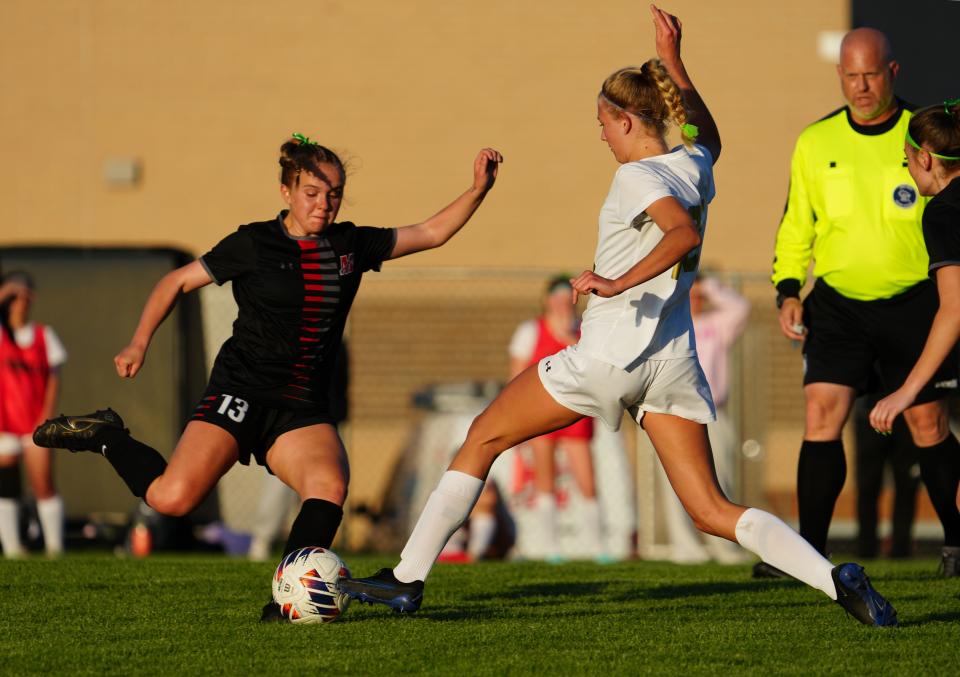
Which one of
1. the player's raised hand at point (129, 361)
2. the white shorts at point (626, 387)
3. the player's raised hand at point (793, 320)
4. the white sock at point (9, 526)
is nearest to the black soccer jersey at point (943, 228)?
the white shorts at point (626, 387)

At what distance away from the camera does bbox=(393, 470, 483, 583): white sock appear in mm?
5398

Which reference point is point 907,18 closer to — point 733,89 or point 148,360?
point 733,89

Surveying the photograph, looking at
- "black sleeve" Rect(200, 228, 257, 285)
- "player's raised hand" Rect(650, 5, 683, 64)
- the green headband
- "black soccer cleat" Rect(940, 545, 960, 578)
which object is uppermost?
"player's raised hand" Rect(650, 5, 683, 64)

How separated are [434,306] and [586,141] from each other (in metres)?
2.61

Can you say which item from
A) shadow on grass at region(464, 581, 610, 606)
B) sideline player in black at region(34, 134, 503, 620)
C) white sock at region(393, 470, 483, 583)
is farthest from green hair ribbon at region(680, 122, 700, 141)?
shadow on grass at region(464, 581, 610, 606)

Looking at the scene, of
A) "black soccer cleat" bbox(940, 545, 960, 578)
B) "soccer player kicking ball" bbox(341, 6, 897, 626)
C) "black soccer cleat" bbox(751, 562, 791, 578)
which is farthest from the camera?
"black soccer cleat" bbox(751, 562, 791, 578)

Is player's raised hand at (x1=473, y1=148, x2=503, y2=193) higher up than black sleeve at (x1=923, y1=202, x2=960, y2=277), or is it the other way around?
player's raised hand at (x1=473, y1=148, x2=503, y2=193)

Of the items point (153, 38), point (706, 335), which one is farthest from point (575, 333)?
point (153, 38)

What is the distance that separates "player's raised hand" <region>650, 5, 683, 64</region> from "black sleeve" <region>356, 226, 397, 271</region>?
132 cm

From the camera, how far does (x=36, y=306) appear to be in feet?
44.9

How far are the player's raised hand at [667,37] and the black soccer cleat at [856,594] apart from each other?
2.13 metres

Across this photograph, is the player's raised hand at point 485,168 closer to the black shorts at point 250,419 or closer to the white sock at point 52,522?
the black shorts at point 250,419

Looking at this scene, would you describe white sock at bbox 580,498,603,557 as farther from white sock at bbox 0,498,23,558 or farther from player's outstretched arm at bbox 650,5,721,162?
player's outstretched arm at bbox 650,5,721,162

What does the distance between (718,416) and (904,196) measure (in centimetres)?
510
